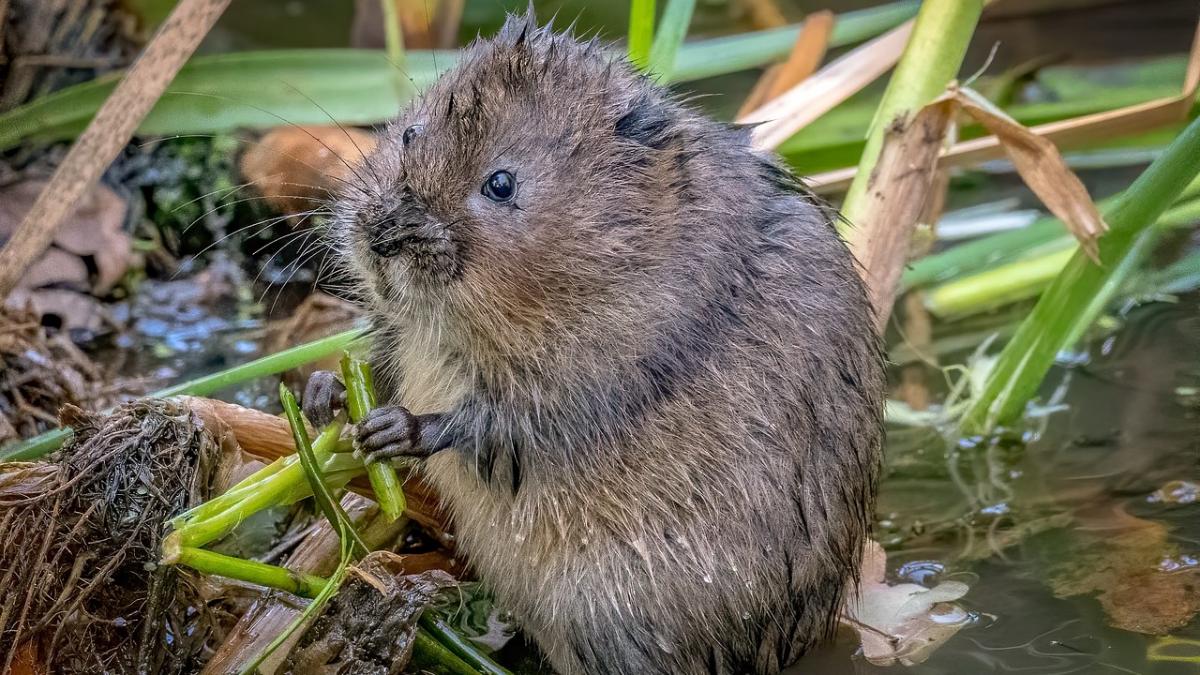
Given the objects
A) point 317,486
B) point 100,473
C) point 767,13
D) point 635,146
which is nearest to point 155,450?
point 100,473

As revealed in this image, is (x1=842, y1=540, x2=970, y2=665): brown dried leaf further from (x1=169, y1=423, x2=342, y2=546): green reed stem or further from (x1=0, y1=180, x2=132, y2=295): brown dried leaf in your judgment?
(x1=0, y1=180, x2=132, y2=295): brown dried leaf

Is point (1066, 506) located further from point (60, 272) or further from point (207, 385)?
point (60, 272)

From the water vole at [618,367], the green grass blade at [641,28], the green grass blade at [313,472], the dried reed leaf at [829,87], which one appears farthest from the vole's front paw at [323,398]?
the dried reed leaf at [829,87]

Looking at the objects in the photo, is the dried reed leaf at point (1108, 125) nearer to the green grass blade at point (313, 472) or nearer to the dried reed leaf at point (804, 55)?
the dried reed leaf at point (804, 55)

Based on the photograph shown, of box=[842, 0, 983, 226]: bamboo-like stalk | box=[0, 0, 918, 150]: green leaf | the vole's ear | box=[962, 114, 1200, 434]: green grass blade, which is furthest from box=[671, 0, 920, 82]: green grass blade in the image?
the vole's ear

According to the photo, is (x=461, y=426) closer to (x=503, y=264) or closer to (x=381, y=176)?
(x=503, y=264)

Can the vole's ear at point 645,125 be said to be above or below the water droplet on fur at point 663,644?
above

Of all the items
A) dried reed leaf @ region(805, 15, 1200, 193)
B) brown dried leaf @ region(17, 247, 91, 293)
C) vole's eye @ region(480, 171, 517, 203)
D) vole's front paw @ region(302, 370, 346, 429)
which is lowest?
vole's front paw @ region(302, 370, 346, 429)
